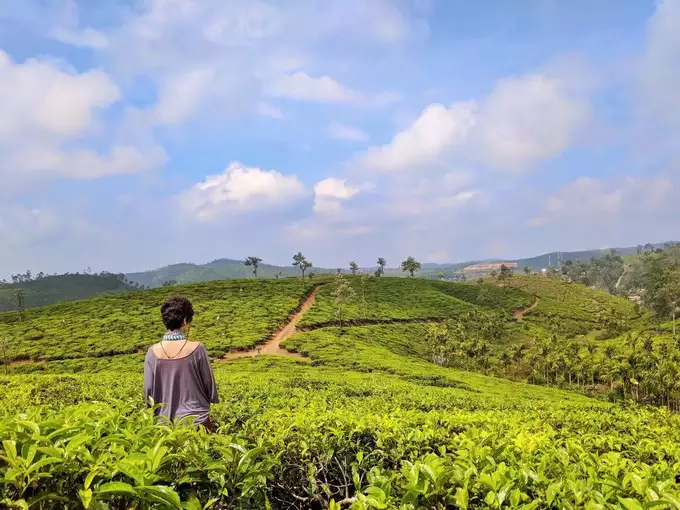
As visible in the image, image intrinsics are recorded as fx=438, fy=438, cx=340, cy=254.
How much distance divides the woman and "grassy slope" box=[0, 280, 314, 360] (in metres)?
40.1

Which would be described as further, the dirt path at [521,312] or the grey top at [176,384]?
the dirt path at [521,312]

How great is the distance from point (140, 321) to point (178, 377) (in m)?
55.1

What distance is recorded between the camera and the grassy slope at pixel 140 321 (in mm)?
44406

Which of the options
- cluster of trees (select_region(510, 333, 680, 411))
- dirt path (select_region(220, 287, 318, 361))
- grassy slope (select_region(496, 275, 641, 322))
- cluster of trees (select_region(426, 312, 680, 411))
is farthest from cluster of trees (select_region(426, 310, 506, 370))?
grassy slope (select_region(496, 275, 641, 322))

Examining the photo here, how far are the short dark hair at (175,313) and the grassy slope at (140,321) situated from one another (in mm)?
40055

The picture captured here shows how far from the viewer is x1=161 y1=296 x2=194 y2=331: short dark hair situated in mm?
Answer: 4449

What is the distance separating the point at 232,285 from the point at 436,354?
3715 cm

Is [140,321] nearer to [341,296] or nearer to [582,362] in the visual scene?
[341,296]

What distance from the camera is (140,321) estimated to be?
5391cm

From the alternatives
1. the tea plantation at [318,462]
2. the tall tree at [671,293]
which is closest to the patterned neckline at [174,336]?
the tea plantation at [318,462]

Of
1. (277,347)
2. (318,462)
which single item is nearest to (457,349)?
(277,347)

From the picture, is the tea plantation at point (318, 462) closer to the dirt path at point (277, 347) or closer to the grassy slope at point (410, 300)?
the dirt path at point (277, 347)

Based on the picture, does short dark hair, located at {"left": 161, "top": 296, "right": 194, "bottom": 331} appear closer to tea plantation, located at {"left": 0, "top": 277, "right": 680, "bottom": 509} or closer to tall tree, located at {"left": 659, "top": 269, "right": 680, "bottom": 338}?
tea plantation, located at {"left": 0, "top": 277, "right": 680, "bottom": 509}

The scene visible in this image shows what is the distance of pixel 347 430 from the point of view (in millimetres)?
3713
